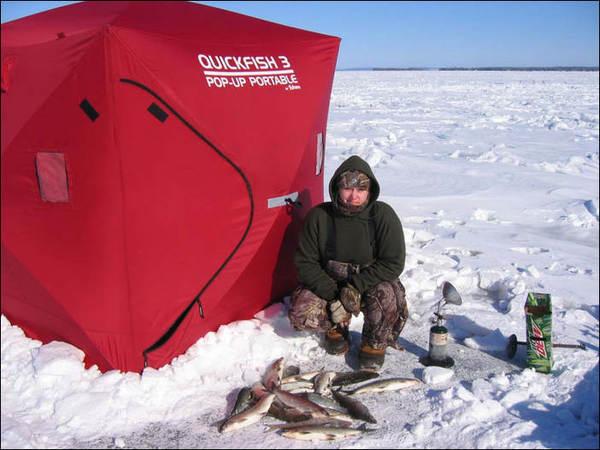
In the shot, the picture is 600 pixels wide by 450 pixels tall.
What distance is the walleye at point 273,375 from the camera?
289cm

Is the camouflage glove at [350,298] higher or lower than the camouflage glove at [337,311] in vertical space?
higher

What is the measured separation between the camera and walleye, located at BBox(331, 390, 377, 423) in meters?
2.72

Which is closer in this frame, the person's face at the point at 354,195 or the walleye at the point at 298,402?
the walleye at the point at 298,402

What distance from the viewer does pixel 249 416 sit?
2.66 m

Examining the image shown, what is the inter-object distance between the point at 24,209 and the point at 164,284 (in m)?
0.86

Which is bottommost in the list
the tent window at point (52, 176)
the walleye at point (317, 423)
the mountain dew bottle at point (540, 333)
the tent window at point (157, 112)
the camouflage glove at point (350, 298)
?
the walleye at point (317, 423)

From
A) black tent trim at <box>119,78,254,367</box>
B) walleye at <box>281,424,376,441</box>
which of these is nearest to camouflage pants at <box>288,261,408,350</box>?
black tent trim at <box>119,78,254,367</box>

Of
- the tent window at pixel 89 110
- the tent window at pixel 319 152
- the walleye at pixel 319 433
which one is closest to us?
the walleye at pixel 319 433

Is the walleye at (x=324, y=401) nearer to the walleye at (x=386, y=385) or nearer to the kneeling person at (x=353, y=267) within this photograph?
the walleye at (x=386, y=385)

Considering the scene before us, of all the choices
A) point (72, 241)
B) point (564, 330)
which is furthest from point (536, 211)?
point (72, 241)

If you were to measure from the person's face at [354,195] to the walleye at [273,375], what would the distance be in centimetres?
102

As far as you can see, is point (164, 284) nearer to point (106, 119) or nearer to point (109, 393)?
point (109, 393)

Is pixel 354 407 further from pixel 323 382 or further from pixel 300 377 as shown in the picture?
pixel 300 377

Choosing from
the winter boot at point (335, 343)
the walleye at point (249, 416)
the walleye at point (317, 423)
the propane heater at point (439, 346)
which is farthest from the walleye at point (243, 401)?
the propane heater at point (439, 346)
